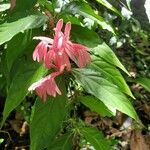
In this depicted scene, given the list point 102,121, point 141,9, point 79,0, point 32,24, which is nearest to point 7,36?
point 32,24

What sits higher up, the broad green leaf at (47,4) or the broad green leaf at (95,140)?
the broad green leaf at (47,4)

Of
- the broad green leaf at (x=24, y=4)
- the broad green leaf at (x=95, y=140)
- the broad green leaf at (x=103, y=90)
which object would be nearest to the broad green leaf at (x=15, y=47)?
the broad green leaf at (x=24, y=4)

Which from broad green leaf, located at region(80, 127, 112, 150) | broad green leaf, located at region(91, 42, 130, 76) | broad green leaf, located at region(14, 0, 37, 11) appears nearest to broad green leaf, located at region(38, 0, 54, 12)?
broad green leaf, located at region(14, 0, 37, 11)

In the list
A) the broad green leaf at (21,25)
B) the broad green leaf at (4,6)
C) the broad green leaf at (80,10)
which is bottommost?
the broad green leaf at (80,10)

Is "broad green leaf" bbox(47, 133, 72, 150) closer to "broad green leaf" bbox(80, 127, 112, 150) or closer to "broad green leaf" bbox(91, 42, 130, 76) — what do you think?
"broad green leaf" bbox(80, 127, 112, 150)

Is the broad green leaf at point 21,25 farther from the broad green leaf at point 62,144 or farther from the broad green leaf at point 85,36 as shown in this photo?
the broad green leaf at point 62,144

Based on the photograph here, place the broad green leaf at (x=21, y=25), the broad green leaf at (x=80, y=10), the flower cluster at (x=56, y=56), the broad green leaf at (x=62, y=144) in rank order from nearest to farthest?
1. the flower cluster at (x=56, y=56)
2. the broad green leaf at (x=21, y=25)
3. the broad green leaf at (x=80, y=10)
4. the broad green leaf at (x=62, y=144)

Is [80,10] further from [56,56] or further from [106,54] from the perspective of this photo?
[56,56]
